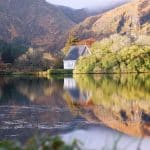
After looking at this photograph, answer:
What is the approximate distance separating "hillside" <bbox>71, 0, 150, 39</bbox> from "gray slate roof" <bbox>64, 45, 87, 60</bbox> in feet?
252

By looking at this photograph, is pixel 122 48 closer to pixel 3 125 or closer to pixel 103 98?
pixel 103 98

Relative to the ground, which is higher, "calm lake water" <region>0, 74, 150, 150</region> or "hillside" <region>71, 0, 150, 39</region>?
"hillside" <region>71, 0, 150, 39</region>

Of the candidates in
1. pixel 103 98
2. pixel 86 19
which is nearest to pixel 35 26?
pixel 86 19

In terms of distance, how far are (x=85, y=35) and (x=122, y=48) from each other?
336 ft

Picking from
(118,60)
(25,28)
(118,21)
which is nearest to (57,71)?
(118,60)

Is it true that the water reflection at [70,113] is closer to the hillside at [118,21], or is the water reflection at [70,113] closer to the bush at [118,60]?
the bush at [118,60]

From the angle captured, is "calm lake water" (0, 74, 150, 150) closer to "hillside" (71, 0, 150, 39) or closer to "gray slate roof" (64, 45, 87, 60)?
"gray slate roof" (64, 45, 87, 60)

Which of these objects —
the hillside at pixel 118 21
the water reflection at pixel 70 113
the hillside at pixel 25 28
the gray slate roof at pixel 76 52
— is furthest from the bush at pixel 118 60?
the hillside at pixel 25 28

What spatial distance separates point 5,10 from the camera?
190750mm

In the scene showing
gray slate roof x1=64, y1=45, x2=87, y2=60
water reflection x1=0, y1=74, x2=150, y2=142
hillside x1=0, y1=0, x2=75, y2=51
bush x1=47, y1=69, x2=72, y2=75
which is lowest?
bush x1=47, y1=69, x2=72, y2=75

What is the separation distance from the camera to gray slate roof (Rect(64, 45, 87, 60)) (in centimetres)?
7836

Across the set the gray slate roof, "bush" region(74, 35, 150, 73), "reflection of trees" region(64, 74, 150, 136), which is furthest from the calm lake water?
the gray slate roof

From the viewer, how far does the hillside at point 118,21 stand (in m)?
167

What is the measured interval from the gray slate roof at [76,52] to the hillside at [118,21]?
76839mm
